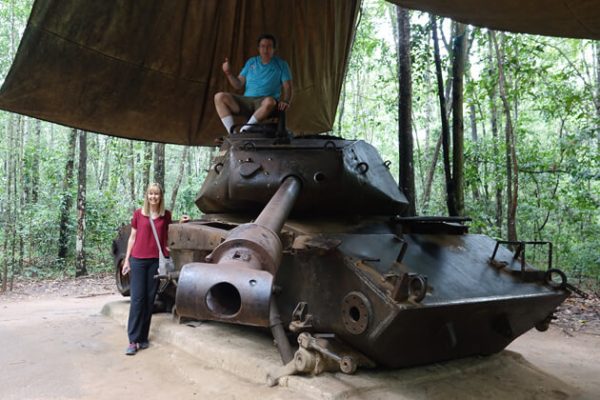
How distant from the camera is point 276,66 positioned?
5.84 meters

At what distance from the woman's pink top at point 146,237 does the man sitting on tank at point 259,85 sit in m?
1.25

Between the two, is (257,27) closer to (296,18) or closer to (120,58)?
(296,18)

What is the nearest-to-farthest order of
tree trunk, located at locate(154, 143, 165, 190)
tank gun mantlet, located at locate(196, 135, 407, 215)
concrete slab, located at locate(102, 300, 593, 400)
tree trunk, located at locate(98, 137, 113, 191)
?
concrete slab, located at locate(102, 300, 593, 400) < tank gun mantlet, located at locate(196, 135, 407, 215) < tree trunk, located at locate(154, 143, 165, 190) < tree trunk, located at locate(98, 137, 113, 191)

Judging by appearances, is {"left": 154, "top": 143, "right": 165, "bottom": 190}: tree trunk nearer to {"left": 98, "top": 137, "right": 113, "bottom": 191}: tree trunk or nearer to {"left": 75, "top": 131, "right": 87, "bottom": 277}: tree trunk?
{"left": 75, "top": 131, "right": 87, "bottom": 277}: tree trunk

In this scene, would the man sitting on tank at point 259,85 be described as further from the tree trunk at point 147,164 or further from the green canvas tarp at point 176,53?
the tree trunk at point 147,164

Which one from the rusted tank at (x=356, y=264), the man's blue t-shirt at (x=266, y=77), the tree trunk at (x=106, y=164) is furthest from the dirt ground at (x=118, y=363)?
the tree trunk at (x=106, y=164)

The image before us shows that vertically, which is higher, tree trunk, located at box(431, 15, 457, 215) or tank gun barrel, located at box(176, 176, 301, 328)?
tree trunk, located at box(431, 15, 457, 215)

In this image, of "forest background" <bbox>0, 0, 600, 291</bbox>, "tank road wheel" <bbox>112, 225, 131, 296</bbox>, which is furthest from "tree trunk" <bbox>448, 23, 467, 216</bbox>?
"tank road wheel" <bbox>112, 225, 131, 296</bbox>

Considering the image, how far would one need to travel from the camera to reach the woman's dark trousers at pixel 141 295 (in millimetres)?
4977

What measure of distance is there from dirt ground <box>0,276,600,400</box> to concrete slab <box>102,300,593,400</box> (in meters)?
0.05

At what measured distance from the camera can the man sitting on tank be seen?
5523mm

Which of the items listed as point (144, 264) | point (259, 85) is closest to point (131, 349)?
point (144, 264)

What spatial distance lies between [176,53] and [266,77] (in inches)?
65.8

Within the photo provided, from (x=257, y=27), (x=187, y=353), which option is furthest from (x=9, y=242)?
(x=187, y=353)
